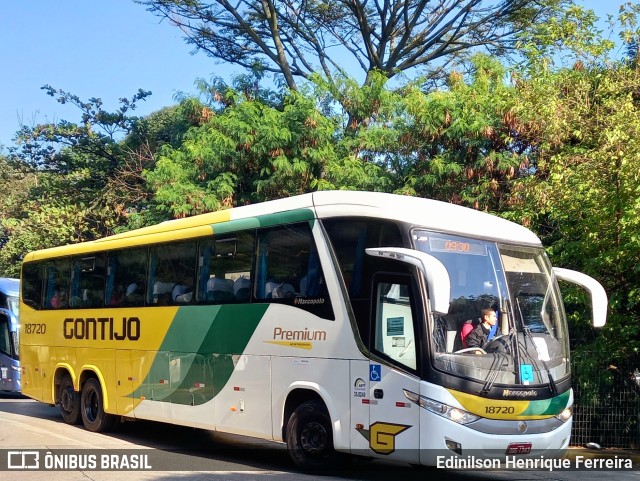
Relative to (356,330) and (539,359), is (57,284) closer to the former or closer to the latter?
(356,330)

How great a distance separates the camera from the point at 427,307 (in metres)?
9.22

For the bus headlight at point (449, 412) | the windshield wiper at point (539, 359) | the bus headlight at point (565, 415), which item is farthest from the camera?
the bus headlight at point (565, 415)

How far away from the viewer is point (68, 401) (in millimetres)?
16094

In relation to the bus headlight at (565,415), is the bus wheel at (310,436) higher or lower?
lower

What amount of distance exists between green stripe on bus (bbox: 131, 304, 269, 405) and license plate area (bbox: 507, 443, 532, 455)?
3.72 metres

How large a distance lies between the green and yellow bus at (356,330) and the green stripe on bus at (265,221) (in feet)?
0.08

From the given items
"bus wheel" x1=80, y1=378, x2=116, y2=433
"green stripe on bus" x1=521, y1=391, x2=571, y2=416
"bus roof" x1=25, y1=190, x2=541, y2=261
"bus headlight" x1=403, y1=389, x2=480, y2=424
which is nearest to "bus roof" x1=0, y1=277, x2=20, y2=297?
"bus wheel" x1=80, y1=378, x2=116, y2=433

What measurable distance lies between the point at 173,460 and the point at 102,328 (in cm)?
383

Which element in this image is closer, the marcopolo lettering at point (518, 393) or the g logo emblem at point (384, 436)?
the marcopolo lettering at point (518, 393)

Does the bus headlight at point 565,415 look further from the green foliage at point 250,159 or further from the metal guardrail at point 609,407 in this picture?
the green foliage at point 250,159

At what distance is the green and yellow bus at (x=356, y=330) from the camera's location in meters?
9.20

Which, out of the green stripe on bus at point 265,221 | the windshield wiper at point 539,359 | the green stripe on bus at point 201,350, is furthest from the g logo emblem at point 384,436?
the green stripe on bus at point 265,221

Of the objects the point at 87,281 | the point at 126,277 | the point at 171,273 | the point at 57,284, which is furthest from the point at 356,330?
the point at 57,284

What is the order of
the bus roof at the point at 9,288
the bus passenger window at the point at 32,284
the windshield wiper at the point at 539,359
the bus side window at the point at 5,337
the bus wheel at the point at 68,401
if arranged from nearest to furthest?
the windshield wiper at the point at 539,359 → the bus wheel at the point at 68,401 → the bus passenger window at the point at 32,284 → the bus side window at the point at 5,337 → the bus roof at the point at 9,288
